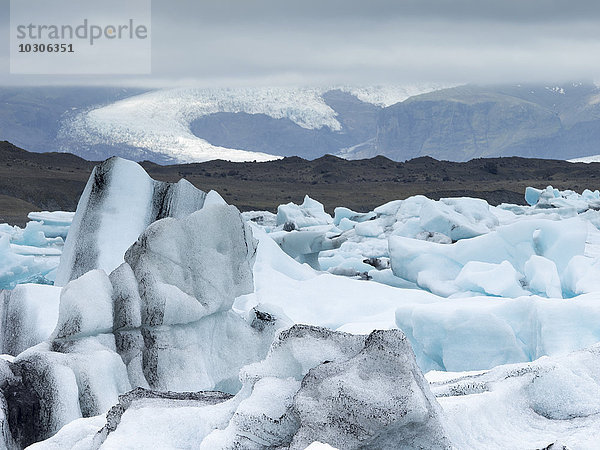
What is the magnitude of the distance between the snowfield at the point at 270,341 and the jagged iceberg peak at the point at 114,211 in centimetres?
2

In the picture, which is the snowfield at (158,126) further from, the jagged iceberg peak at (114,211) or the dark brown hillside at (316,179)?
the jagged iceberg peak at (114,211)

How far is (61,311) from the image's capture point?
230 inches

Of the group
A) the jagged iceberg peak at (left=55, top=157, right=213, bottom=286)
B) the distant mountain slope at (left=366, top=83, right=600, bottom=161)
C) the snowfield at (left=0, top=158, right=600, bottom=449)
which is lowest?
the snowfield at (left=0, top=158, right=600, bottom=449)

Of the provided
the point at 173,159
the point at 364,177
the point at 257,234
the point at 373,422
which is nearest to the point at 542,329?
the point at 373,422

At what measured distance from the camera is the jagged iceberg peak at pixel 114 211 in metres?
8.80

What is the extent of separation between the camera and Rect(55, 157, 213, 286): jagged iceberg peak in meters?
8.80

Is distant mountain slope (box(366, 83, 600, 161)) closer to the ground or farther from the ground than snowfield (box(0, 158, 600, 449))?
farther from the ground

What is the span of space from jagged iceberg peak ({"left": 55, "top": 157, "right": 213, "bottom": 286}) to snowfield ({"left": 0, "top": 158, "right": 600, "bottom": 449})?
2 centimetres

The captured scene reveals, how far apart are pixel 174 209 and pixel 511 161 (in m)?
62.9

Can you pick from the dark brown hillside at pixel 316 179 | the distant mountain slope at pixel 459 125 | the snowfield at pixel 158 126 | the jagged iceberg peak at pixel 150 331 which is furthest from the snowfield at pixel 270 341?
the distant mountain slope at pixel 459 125

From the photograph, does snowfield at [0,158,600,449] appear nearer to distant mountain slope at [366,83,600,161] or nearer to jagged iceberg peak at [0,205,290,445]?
jagged iceberg peak at [0,205,290,445]

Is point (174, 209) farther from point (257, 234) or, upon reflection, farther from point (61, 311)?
point (61, 311)

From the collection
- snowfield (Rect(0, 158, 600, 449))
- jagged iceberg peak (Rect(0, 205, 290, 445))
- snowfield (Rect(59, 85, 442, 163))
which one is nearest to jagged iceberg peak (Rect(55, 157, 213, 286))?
snowfield (Rect(0, 158, 600, 449))

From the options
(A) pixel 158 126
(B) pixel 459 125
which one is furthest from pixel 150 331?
(B) pixel 459 125
